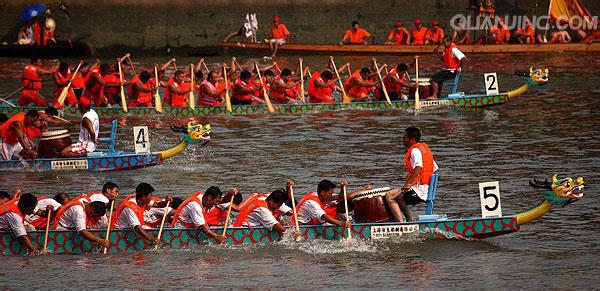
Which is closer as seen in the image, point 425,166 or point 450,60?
point 425,166

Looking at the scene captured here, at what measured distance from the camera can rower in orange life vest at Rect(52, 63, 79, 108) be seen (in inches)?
935

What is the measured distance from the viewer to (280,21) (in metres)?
38.2

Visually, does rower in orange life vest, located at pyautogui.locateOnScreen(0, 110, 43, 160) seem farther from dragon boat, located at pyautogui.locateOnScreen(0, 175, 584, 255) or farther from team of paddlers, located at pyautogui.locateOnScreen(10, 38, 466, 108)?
team of paddlers, located at pyautogui.locateOnScreen(10, 38, 466, 108)

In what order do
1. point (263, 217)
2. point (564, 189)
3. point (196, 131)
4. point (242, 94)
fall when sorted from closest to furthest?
point (564, 189)
point (263, 217)
point (196, 131)
point (242, 94)

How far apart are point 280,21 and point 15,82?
31.8ft

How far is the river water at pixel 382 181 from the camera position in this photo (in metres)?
12.9

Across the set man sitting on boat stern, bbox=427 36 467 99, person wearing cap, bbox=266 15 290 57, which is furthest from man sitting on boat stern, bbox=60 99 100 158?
person wearing cap, bbox=266 15 290 57

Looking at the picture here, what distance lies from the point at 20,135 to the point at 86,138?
1013 mm

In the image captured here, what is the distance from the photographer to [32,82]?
23859mm

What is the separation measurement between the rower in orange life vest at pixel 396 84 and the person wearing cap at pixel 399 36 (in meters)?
12.6

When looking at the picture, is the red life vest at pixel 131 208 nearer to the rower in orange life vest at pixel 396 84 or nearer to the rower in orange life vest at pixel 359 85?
the rower in orange life vest at pixel 359 85

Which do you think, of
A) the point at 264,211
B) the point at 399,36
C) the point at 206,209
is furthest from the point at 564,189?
the point at 399,36

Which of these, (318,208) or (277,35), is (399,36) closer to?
(277,35)

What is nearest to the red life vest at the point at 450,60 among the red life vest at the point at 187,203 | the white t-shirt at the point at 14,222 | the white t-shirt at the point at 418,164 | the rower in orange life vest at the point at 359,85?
the rower in orange life vest at the point at 359,85
